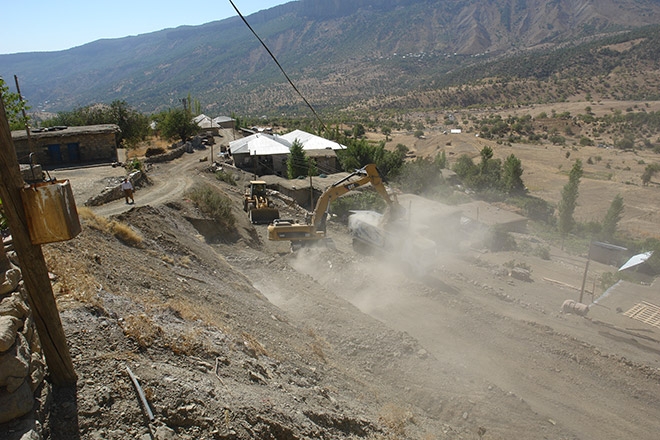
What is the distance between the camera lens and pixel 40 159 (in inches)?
1022

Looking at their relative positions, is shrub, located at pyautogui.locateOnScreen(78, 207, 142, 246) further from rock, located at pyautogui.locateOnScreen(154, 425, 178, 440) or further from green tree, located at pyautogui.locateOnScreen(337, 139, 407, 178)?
green tree, located at pyautogui.locateOnScreen(337, 139, 407, 178)

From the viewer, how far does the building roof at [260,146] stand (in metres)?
35.2

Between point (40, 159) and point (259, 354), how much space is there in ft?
80.8

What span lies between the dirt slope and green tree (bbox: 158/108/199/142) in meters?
23.3

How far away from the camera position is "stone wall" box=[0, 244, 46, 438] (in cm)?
392

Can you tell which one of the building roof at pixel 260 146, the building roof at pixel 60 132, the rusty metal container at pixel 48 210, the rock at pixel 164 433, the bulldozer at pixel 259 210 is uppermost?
the rusty metal container at pixel 48 210

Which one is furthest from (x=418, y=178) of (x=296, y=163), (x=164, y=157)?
(x=164, y=157)

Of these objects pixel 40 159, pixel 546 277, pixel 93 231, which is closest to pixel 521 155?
pixel 546 277

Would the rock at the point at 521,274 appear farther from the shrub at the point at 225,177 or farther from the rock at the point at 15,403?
the rock at the point at 15,403

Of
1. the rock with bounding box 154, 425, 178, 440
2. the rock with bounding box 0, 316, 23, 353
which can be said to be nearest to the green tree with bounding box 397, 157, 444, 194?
the rock with bounding box 154, 425, 178, 440

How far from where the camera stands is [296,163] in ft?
111

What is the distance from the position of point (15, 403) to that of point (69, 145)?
2704 centimetres

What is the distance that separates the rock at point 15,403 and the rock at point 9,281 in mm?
1293

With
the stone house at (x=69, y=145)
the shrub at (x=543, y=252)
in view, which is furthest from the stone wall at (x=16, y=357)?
the shrub at (x=543, y=252)
